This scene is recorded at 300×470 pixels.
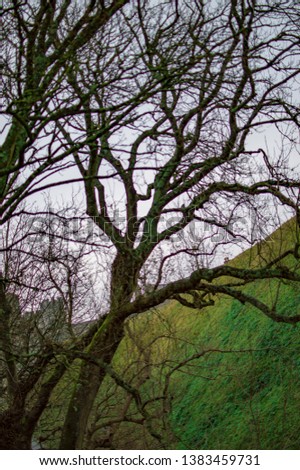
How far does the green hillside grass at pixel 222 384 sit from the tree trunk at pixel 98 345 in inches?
23.0

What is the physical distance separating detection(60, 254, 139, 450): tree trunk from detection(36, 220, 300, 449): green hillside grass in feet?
1.92

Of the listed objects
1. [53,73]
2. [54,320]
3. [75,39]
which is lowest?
[54,320]

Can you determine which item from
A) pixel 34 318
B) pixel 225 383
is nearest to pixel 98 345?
pixel 34 318

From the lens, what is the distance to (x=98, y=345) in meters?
9.48

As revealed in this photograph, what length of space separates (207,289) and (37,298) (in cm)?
355

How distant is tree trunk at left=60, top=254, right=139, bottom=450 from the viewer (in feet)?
30.6

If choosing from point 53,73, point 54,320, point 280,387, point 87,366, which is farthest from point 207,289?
point 280,387

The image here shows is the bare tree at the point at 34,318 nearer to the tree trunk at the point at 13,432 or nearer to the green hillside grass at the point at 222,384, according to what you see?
the tree trunk at the point at 13,432

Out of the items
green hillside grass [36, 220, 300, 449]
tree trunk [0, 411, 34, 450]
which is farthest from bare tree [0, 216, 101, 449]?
green hillside grass [36, 220, 300, 449]

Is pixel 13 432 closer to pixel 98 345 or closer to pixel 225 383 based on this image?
pixel 98 345

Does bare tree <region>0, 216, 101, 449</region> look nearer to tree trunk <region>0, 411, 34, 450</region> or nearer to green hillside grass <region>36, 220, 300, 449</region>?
tree trunk <region>0, 411, 34, 450</region>

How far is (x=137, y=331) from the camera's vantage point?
11609 mm

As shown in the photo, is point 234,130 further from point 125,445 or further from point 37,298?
point 125,445
